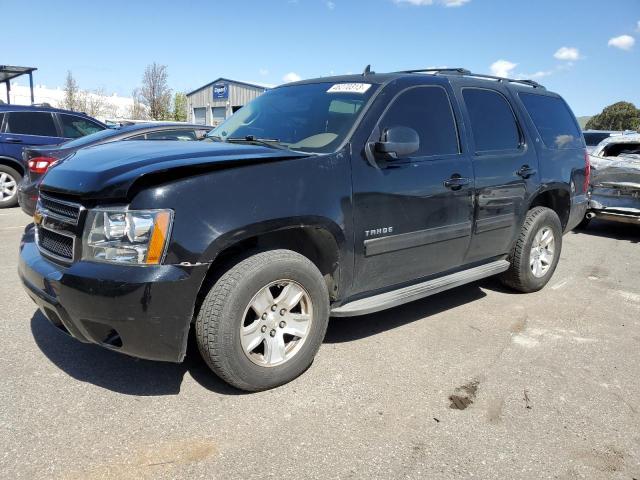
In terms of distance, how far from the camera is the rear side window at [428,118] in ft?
11.6

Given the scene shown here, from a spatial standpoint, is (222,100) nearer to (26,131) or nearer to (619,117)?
(26,131)

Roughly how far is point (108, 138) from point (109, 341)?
184 inches

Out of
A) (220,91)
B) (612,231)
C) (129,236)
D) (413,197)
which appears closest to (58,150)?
(129,236)

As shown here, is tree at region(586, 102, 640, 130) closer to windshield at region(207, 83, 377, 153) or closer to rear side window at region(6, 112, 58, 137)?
rear side window at region(6, 112, 58, 137)

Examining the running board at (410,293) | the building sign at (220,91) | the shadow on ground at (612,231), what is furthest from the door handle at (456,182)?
the building sign at (220,91)

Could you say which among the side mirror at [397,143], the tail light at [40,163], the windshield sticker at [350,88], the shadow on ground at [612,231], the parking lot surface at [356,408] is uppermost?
the windshield sticker at [350,88]

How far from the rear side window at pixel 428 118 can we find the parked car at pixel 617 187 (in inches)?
227

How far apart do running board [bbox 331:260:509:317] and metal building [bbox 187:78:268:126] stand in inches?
1237

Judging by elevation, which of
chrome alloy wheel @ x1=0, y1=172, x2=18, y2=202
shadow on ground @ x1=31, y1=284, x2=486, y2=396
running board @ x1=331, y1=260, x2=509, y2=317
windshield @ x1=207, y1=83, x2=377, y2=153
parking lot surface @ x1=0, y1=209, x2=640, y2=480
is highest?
windshield @ x1=207, y1=83, x2=377, y2=153

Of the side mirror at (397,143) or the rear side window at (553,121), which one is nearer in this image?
the side mirror at (397,143)

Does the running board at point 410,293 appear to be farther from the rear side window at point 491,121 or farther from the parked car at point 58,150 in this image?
the parked car at point 58,150

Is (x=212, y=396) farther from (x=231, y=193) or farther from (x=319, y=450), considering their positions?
(x=231, y=193)

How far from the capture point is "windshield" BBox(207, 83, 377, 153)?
10.9 ft

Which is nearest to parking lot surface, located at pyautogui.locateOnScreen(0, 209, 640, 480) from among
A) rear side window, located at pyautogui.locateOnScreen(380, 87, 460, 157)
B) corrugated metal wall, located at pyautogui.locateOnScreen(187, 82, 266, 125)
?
rear side window, located at pyautogui.locateOnScreen(380, 87, 460, 157)
